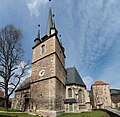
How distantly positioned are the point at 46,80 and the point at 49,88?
1.38m

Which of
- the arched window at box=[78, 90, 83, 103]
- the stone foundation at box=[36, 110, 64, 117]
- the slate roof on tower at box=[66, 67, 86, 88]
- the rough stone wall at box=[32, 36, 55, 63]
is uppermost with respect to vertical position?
the rough stone wall at box=[32, 36, 55, 63]

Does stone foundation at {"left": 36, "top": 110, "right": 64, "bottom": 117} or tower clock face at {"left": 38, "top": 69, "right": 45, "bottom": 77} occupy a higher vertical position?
tower clock face at {"left": 38, "top": 69, "right": 45, "bottom": 77}

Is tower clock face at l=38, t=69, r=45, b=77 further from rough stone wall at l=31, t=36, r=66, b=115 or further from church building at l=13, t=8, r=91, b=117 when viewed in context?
rough stone wall at l=31, t=36, r=66, b=115

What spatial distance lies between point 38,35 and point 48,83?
36.5 feet

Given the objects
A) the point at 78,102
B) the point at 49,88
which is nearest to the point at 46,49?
the point at 49,88

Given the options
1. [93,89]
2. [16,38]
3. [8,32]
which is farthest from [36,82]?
[93,89]

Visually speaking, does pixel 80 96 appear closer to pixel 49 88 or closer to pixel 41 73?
pixel 49 88

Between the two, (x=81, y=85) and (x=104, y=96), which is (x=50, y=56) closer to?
(x=81, y=85)

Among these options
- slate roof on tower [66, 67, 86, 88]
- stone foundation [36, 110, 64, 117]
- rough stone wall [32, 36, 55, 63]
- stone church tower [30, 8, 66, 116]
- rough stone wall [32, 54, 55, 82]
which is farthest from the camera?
slate roof on tower [66, 67, 86, 88]

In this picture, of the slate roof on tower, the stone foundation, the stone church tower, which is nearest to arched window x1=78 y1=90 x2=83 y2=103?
the slate roof on tower

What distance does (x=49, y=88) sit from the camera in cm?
1537

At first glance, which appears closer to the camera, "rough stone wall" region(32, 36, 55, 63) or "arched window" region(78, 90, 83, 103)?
"rough stone wall" region(32, 36, 55, 63)

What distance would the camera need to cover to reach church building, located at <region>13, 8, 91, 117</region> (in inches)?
598

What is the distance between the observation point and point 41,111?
49.8 ft
